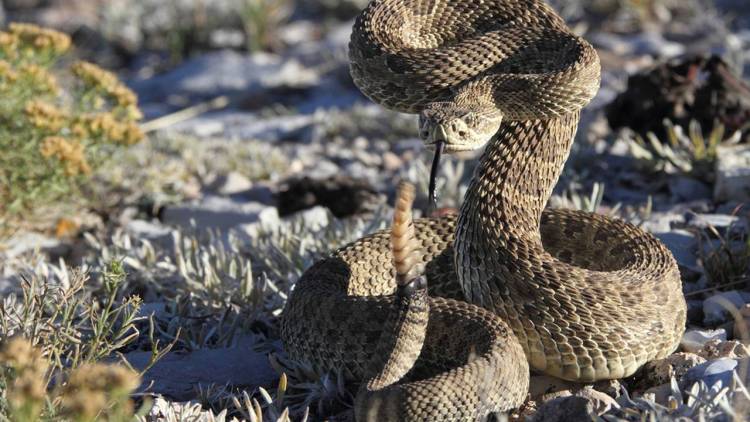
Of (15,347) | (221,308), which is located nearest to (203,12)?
(221,308)

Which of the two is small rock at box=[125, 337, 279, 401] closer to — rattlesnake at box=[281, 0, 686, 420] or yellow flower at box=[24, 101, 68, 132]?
rattlesnake at box=[281, 0, 686, 420]

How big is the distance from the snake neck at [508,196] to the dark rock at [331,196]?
3070 millimetres

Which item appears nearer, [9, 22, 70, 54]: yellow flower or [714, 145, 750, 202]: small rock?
[9, 22, 70, 54]: yellow flower

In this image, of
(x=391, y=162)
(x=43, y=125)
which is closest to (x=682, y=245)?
(x=391, y=162)

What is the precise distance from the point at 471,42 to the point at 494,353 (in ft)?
5.94

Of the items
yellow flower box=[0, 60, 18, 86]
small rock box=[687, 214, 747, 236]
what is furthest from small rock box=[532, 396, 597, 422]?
yellow flower box=[0, 60, 18, 86]

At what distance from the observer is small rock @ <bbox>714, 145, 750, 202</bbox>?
292 inches

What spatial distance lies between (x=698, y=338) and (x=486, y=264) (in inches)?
46.4

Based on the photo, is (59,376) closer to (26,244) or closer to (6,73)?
(6,73)

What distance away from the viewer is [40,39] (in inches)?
286

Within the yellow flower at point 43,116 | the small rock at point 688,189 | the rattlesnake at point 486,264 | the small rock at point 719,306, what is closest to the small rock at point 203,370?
the rattlesnake at point 486,264

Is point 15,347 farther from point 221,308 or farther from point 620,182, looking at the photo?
point 620,182

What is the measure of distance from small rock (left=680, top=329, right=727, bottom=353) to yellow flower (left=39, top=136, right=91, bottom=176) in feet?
13.5

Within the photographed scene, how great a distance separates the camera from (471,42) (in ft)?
16.9
